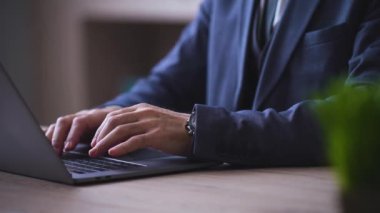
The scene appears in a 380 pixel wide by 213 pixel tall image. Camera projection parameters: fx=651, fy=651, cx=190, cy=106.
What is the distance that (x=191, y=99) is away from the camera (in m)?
1.56

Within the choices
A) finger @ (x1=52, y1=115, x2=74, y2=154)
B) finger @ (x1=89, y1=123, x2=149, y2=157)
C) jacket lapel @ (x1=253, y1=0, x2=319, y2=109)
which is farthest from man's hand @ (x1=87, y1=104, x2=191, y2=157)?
jacket lapel @ (x1=253, y1=0, x2=319, y2=109)

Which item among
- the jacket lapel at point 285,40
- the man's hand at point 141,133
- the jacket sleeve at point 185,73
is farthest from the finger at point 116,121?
the jacket sleeve at point 185,73

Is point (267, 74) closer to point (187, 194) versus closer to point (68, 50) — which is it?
point (187, 194)

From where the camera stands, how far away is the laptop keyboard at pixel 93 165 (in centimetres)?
87

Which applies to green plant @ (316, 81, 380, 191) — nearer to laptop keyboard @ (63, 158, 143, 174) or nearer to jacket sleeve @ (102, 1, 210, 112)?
laptop keyboard @ (63, 158, 143, 174)

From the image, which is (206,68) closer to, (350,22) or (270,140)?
(350,22)

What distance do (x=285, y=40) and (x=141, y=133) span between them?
1.31 ft

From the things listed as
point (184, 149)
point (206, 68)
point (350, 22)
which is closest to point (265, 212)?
point (184, 149)

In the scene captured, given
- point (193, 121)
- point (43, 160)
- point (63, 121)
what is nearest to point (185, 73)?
point (63, 121)

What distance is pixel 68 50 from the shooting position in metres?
3.08

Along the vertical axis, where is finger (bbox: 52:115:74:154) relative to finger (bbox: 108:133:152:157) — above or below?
below

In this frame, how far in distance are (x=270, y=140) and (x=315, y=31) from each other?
0.34 meters

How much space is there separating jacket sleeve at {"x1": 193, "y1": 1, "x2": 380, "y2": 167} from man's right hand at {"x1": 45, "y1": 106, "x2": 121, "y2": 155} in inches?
9.0

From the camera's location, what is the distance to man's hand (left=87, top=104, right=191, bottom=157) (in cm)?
92
